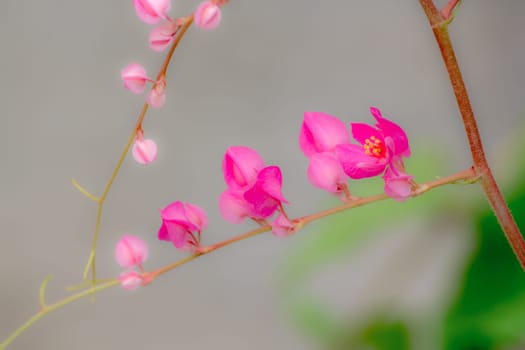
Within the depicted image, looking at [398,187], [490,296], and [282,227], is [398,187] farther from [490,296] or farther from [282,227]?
[490,296]

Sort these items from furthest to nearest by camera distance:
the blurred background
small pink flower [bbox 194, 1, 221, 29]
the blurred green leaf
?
the blurred background → the blurred green leaf → small pink flower [bbox 194, 1, 221, 29]

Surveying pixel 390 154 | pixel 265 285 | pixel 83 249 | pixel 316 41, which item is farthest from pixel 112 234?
pixel 390 154

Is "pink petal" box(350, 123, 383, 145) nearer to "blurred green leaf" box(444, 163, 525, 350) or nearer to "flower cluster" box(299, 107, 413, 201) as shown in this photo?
"flower cluster" box(299, 107, 413, 201)

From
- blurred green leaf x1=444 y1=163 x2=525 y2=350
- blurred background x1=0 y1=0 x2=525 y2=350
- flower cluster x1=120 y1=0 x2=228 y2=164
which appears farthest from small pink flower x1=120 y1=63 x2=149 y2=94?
blurred background x1=0 y1=0 x2=525 y2=350

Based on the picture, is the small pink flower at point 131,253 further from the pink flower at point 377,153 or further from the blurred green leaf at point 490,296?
the blurred green leaf at point 490,296

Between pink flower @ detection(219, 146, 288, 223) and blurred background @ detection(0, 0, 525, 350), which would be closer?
pink flower @ detection(219, 146, 288, 223)

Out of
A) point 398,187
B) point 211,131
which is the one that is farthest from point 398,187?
point 211,131

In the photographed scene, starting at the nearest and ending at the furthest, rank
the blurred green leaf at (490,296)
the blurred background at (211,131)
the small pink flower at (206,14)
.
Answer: the small pink flower at (206,14)
the blurred green leaf at (490,296)
the blurred background at (211,131)

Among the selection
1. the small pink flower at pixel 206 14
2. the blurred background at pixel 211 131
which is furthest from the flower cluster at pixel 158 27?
the blurred background at pixel 211 131
